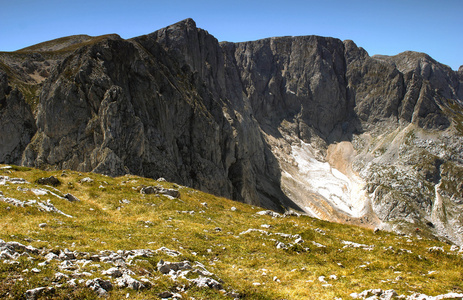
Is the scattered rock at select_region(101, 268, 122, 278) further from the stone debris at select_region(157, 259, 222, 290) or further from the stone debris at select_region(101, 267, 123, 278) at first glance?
the stone debris at select_region(157, 259, 222, 290)

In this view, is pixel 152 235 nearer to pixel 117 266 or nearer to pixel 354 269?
pixel 117 266

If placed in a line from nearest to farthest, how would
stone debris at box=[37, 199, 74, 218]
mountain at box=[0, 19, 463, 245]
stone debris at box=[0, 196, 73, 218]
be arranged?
stone debris at box=[0, 196, 73, 218], stone debris at box=[37, 199, 74, 218], mountain at box=[0, 19, 463, 245]

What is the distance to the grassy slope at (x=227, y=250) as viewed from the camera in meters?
13.3

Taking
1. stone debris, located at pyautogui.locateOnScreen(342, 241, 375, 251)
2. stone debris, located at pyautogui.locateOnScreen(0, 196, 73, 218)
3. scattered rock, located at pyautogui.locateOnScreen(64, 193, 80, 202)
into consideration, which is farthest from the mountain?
stone debris, located at pyautogui.locateOnScreen(342, 241, 375, 251)

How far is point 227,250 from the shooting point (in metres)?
19.5

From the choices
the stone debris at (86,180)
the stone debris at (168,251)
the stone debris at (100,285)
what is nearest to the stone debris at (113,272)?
the stone debris at (100,285)

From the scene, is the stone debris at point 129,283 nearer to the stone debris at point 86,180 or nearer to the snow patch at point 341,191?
the stone debris at point 86,180

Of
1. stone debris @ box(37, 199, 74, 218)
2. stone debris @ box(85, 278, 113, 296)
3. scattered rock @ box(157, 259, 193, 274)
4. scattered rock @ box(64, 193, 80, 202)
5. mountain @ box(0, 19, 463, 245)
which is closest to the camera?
stone debris @ box(85, 278, 113, 296)

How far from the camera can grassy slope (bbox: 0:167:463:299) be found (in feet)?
43.7

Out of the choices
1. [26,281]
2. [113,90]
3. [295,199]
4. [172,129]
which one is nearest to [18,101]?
[113,90]

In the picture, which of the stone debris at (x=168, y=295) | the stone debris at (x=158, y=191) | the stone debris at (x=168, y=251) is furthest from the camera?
the stone debris at (x=158, y=191)

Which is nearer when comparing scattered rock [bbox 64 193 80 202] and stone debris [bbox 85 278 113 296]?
stone debris [bbox 85 278 113 296]

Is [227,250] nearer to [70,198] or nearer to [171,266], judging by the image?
[171,266]

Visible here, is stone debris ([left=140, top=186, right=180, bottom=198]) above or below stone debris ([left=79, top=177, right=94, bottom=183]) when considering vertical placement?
below
